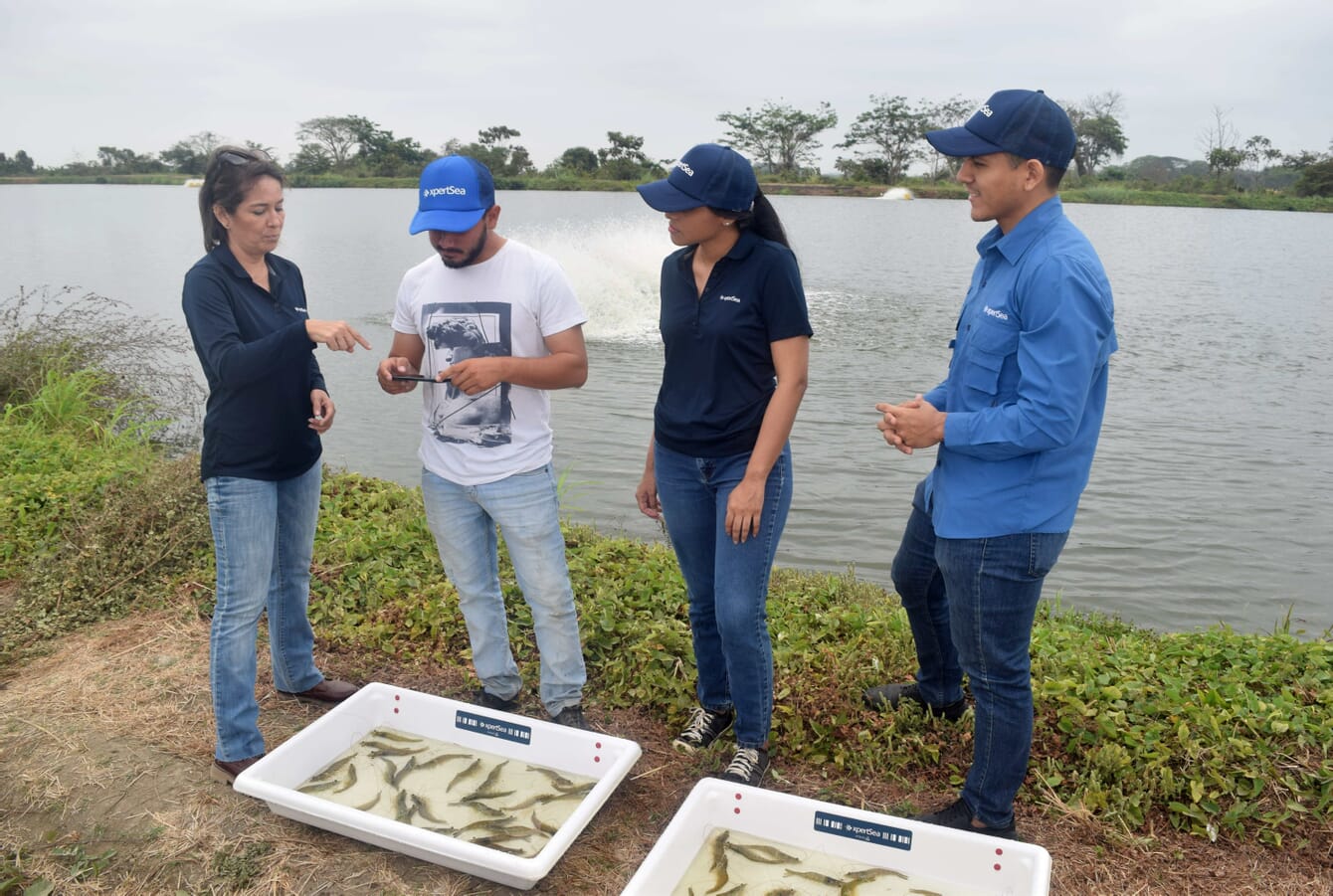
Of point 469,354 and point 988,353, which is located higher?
point 988,353

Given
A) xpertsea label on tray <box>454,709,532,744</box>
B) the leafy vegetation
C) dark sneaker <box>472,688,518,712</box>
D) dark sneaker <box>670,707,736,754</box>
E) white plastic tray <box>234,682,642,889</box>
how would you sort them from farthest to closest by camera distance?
dark sneaker <box>472,688,518,712</box>, dark sneaker <box>670,707,736,754</box>, xpertsea label on tray <box>454,709,532,744</box>, the leafy vegetation, white plastic tray <box>234,682,642,889</box>

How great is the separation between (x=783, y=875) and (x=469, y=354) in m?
1.88

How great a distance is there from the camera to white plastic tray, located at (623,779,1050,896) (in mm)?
2572

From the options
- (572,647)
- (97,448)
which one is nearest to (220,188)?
(572,647)

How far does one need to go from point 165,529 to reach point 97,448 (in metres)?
2.38

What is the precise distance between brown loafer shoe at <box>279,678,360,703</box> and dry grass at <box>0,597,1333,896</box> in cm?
5

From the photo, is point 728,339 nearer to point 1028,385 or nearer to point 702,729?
point 1028,385

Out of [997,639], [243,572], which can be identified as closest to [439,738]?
[243,572]

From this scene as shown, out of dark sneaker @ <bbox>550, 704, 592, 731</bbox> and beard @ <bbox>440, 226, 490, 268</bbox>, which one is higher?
beard @ <bbox>440, 226, 490, 268</bbox>

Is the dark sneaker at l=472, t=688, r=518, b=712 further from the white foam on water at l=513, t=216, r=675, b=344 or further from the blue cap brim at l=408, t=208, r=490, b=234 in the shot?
the white foam on water at l=513, t=216, r=675, b=344

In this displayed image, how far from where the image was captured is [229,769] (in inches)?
126

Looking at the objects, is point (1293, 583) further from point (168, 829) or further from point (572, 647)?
point (168, 829)

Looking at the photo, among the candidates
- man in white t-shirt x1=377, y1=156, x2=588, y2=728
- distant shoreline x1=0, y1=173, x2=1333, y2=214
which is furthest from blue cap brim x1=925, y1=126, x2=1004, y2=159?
distant shoreline x1=0, y1=173, x2=1333, y2=214

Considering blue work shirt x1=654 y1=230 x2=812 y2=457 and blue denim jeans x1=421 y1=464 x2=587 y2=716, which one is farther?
blue denim jeans x1=421 y1=464 x2=587 y2=716
